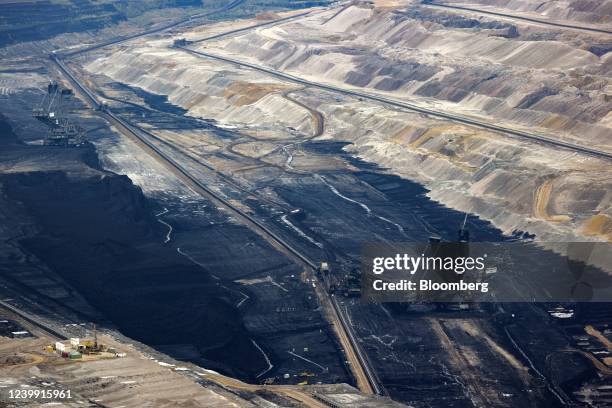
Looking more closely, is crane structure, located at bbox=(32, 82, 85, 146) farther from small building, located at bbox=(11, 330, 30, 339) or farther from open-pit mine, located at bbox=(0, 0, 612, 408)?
small building, located at bbox=(11, 330, 30, 339)

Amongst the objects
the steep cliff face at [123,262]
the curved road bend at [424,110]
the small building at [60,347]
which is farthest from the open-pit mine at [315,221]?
the curved road bend at [424,110]

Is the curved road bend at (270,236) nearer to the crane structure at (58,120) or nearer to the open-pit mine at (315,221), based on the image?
the open-pit mine at (315,221)

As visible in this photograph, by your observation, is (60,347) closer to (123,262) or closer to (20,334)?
(20,334)

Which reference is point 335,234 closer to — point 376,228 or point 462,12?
point 376,228

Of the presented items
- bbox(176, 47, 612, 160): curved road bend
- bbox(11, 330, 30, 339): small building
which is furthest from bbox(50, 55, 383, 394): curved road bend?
bbox(176, 47, 612, 160): curved road bend

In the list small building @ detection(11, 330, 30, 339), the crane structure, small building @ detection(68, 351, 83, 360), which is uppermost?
the crane structure
